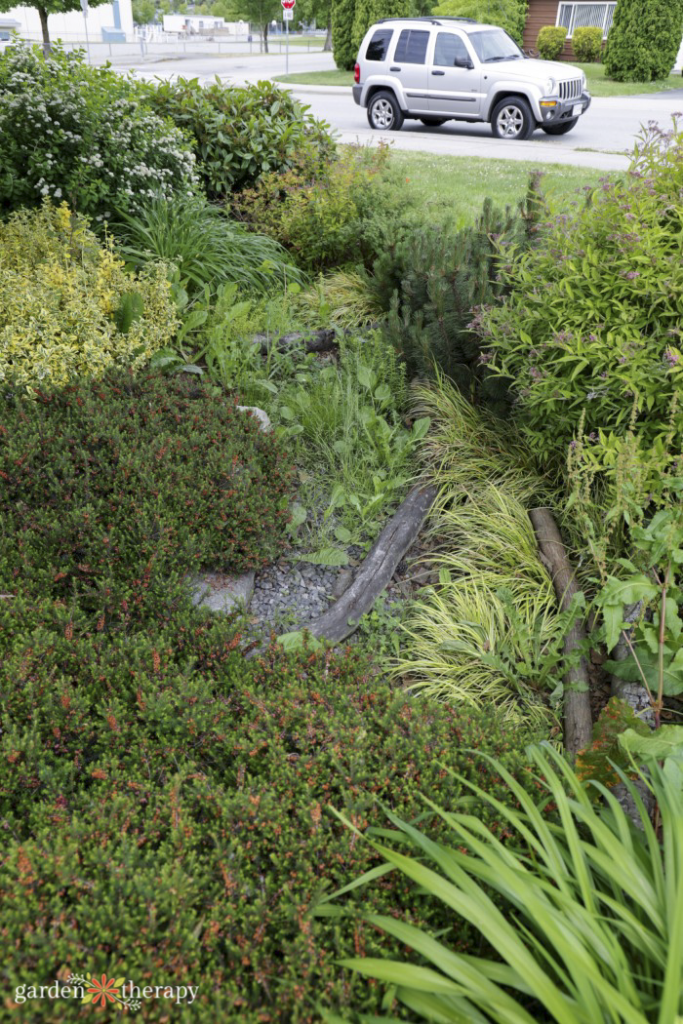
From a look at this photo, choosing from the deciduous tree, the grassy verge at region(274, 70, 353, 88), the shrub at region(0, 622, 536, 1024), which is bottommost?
the shrub at region(0, 622, 536, 1024)

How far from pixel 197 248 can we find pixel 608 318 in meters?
3.36

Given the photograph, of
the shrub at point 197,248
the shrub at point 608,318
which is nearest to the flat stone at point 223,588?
the shrub at point 608,318

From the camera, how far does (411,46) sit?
49.6ft

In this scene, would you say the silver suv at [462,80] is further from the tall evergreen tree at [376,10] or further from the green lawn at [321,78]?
the tall evergreen tree at [376,10]

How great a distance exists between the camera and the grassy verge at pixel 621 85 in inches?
886

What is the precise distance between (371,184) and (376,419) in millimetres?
3322

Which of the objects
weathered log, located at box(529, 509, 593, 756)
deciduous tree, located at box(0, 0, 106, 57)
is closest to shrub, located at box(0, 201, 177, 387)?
weathered log, located at box(529, 509, 593, 756)

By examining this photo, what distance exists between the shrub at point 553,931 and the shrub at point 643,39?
95.1 ft

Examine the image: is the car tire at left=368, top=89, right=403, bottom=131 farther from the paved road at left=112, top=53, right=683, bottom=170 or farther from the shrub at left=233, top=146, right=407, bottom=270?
the shrub at left=233, top=146, right=407, bottom=270

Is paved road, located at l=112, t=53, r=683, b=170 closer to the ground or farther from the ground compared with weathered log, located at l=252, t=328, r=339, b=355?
farther from the ground

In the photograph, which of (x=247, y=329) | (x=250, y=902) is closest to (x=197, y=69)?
(x=247, y=329)

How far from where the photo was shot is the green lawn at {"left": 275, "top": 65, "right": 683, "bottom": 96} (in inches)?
897

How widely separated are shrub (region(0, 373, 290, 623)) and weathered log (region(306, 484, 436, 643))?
1.31ft

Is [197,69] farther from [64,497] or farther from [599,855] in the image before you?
[599,855]
